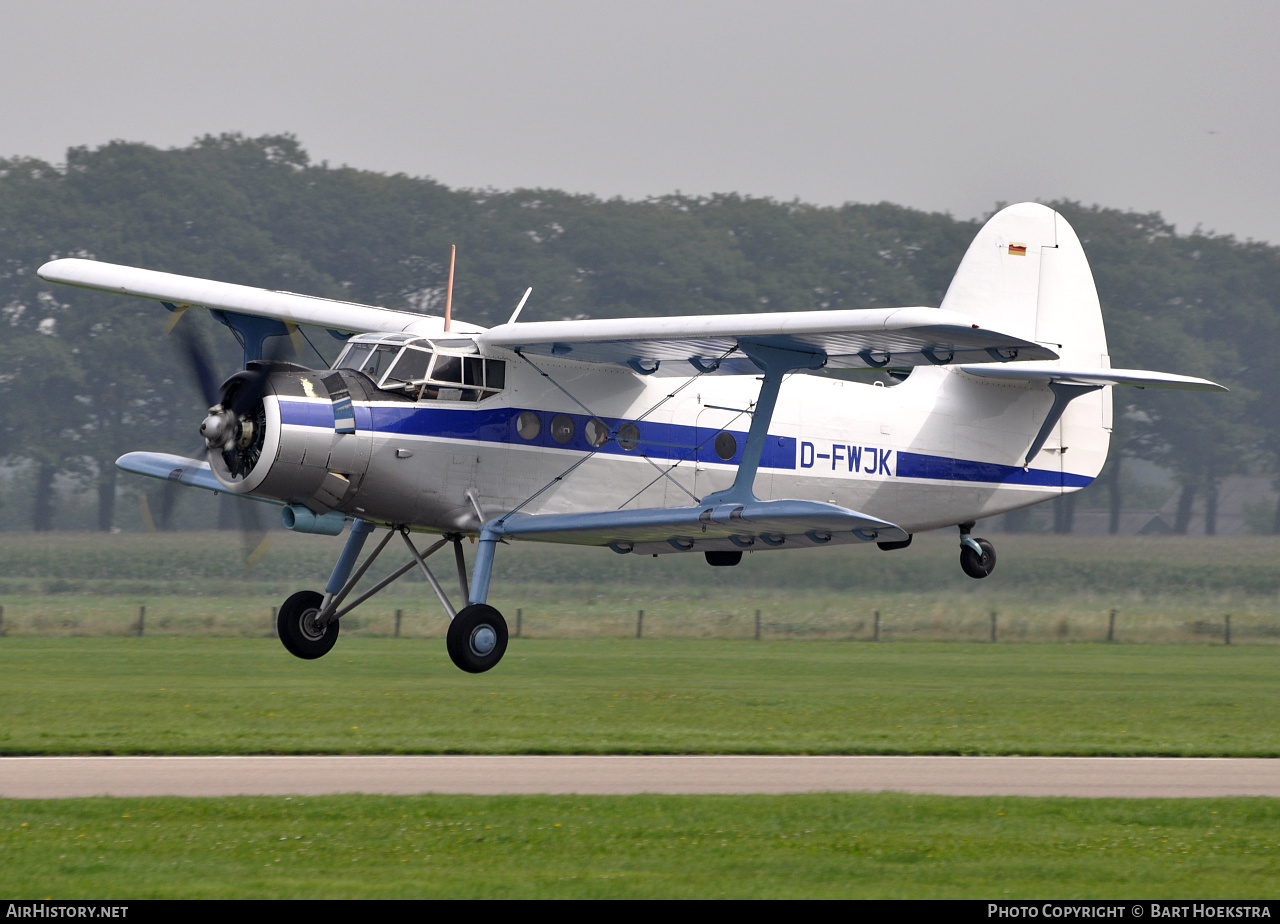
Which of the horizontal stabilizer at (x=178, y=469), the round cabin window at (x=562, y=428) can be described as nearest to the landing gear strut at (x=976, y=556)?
the round cabin window at (x=562, y=428)

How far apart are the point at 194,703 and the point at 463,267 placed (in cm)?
5927

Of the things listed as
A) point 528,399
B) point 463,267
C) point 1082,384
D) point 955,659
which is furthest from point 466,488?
point 463,267

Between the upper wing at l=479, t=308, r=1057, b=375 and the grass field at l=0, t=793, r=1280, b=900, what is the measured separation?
5132mm

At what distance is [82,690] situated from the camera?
27.1 m

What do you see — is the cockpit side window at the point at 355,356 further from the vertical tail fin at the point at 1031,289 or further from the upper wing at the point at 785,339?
the vertical tail fin at the point at 1031,289

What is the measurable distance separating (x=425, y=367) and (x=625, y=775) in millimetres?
5759

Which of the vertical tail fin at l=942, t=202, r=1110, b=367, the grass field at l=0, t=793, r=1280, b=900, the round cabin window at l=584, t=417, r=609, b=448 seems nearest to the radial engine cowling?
the round cabin window at l=584, t=417, r=609, b=448

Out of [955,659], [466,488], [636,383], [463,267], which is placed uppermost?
[463,267]

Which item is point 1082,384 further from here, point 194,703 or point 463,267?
point 463,267

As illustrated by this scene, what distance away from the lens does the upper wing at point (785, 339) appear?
58.0 feet

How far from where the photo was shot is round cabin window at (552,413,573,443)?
20750 mm

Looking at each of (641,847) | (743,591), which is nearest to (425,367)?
(641,847)

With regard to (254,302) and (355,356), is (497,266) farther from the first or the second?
(355,356)

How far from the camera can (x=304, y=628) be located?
2181 cm
